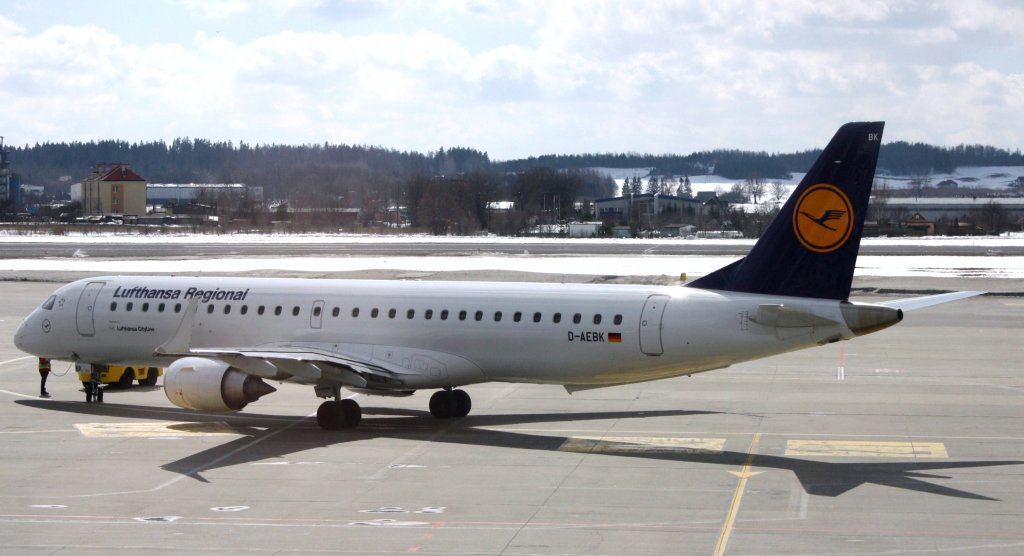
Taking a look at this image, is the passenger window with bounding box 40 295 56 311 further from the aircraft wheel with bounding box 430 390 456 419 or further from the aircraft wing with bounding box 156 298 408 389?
the aircraft wheel with bounding box 430 390 456 419

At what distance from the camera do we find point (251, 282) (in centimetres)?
3219

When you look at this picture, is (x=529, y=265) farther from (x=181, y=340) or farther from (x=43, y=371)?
(x=181, y=340)

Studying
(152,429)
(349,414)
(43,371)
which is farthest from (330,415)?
(43,371)

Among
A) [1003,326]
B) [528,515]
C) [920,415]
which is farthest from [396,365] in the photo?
[1003,326]

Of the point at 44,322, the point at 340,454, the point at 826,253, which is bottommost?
the point at 340,454

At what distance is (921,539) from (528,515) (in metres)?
6.26

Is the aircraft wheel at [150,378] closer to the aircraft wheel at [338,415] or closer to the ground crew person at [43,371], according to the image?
the ground crew person at [43,371]

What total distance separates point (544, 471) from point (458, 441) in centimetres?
397

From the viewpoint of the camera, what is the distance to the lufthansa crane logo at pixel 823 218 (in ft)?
83.9

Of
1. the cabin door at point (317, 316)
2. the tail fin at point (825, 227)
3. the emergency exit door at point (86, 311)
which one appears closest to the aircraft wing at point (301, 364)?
the cabin door at point (317, 316)

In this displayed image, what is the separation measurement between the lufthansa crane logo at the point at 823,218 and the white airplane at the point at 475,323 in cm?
3

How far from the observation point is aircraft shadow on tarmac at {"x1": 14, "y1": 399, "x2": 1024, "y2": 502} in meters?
23.1

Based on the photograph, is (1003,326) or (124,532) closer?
(124,532)

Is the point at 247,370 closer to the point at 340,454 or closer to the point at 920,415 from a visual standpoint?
the point at 340,454
